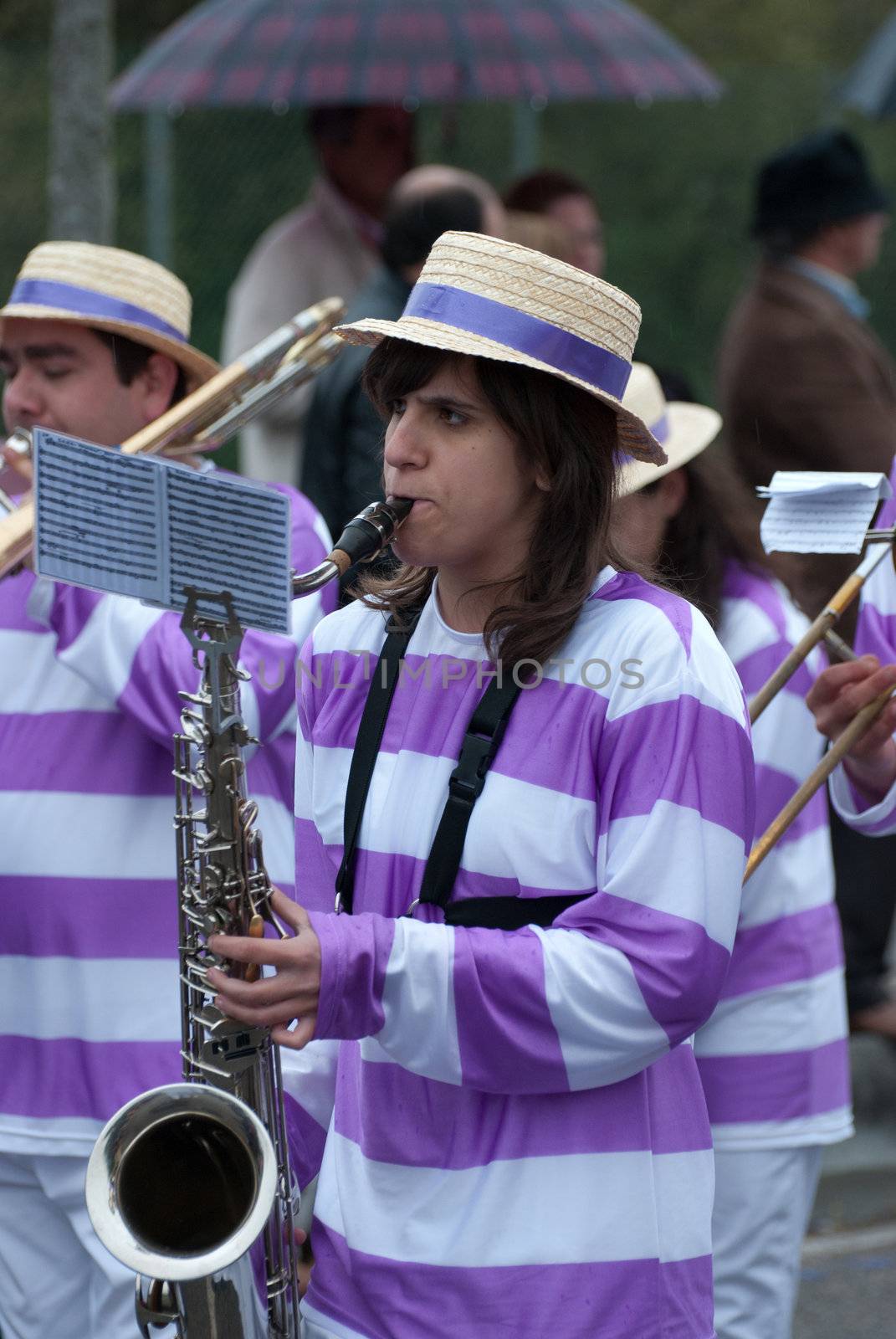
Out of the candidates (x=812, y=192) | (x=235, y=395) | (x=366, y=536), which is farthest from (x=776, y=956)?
Answer: (x=812, y=192)

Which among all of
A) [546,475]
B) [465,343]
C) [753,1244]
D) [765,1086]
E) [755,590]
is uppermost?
[465,343]

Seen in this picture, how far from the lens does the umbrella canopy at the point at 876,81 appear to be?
608cm

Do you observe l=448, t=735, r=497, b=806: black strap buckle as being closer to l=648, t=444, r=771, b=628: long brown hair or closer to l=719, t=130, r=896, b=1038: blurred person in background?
l=648, t=444, r=771, b=628: long brown hair

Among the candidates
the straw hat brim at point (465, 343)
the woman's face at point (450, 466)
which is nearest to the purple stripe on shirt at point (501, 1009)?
the woman's face at point (450, 466)

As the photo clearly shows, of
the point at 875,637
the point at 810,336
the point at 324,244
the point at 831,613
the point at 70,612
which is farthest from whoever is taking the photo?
the point at 324,244

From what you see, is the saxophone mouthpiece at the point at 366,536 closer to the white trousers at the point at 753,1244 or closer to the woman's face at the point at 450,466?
the woman's face at the point at 450,466

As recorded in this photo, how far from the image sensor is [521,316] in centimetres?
215

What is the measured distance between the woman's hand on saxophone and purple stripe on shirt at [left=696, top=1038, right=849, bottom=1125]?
1.42 metres


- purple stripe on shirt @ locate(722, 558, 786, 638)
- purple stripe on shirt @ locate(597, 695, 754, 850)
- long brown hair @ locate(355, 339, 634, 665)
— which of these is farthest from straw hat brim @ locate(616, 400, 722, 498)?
purple stripe on shirt @ locate(597, 695, 754, 850)

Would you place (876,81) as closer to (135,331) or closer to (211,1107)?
(135,331)

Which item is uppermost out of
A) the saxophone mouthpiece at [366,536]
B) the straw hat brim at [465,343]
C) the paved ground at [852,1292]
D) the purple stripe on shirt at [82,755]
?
the straw hat brim at [465,343]

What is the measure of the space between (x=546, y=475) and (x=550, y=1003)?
0.63 metres

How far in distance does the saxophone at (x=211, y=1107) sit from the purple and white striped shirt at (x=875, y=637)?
0.98 m

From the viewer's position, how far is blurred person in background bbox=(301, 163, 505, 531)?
4.50 metres
